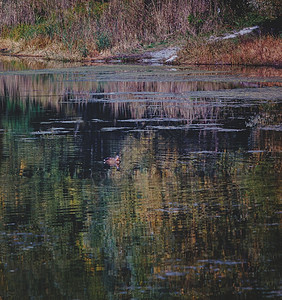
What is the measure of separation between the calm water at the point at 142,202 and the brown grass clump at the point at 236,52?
1410 cm

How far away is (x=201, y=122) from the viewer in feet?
48.3

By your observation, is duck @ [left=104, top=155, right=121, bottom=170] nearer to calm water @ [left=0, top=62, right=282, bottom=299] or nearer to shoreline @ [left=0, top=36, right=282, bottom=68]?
calm water @ [left=0, top=62, right=282, bottom=299]

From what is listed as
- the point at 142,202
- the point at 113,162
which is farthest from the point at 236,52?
the point at 142,202

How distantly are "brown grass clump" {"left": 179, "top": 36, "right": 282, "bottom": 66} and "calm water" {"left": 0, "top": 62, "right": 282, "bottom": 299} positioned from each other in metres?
14.1

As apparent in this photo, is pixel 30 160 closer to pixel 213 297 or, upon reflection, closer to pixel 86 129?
pixel 86 129

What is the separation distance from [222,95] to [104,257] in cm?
1432

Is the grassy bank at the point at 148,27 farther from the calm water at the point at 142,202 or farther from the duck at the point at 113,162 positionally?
the duck at the point at 113,162

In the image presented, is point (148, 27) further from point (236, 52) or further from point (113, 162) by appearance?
point (113, 162)

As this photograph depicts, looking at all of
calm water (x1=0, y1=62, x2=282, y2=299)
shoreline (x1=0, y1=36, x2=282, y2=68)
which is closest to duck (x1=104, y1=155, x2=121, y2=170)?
calm water (x1=0, y1=62, x2=282, y2=299)

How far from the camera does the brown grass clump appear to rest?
31.1m

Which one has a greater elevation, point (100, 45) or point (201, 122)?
point (100, 45)

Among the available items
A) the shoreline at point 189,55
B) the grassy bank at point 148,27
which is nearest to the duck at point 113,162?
the shoreline at point 189,55

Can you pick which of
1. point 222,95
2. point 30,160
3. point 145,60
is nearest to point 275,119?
point 222,95

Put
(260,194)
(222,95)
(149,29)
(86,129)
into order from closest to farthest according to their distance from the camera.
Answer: (260,194), (86,129), (222,95), (149,29)
